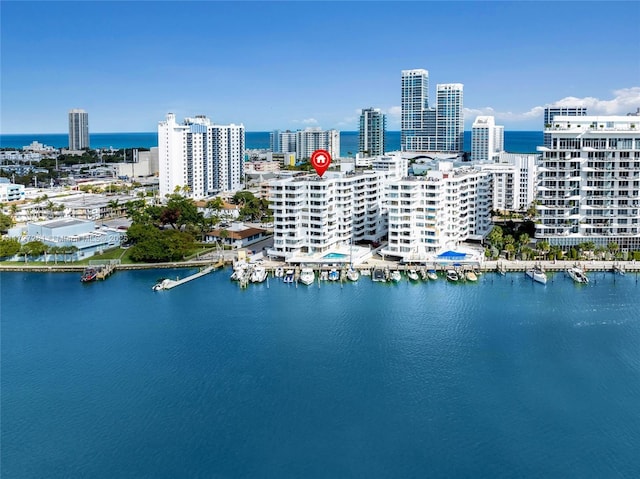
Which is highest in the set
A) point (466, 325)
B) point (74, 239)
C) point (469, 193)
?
point (469, 193)

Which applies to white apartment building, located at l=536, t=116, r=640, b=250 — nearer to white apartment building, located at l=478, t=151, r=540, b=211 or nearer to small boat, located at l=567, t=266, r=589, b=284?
small boat, located at l=567, t=266, r=589, b=284

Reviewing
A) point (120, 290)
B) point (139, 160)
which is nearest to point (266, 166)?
point (139, 160)

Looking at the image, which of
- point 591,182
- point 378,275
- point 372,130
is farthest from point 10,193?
point 372,130

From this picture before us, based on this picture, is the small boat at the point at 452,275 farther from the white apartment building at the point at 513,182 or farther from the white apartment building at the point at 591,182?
the white apartment building at the point at 513,182

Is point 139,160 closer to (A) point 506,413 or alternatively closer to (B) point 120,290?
(B) point 120,290

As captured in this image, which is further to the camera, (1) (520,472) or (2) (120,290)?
(2) (120,290)

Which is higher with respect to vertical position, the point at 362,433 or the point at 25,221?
the point at 25,221
